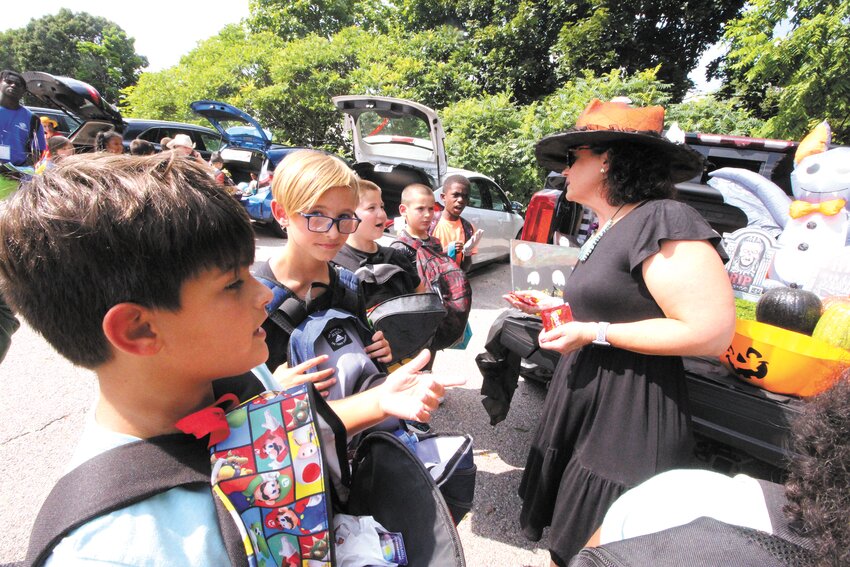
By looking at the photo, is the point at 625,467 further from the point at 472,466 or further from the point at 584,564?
the point at 584,564

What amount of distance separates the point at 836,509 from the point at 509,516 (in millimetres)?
2148

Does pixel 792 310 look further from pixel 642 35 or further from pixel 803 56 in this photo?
pixel 642 35

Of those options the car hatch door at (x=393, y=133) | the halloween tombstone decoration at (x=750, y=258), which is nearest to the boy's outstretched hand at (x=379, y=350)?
the halloween tombstone decoration at (x=750, y=258)

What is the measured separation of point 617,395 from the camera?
1.62 m

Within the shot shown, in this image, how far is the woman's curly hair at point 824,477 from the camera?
67 cm

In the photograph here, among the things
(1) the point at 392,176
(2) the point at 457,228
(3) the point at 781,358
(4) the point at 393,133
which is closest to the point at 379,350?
(3) the point at 781,358

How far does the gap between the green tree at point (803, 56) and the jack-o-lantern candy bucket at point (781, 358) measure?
6.09 meters

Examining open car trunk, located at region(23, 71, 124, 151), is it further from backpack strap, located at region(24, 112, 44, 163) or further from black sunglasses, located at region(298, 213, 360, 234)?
black sunglasses, located at region(298, 213, 360, 234)

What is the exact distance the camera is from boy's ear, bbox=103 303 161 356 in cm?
72

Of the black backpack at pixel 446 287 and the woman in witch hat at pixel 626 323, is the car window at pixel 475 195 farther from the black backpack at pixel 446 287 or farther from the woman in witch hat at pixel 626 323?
the woman in witch hat at pixel 626 323

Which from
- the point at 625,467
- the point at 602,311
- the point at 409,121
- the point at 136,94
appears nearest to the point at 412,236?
the point at 602,311

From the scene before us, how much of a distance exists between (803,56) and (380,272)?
7358 mm

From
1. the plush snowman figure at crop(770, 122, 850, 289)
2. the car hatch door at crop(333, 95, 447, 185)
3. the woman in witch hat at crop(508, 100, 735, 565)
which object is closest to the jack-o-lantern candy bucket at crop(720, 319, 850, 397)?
the woman in witch hat at crop(508, 100, 735, 565)

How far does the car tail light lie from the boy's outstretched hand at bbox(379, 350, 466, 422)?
3.13 metres
